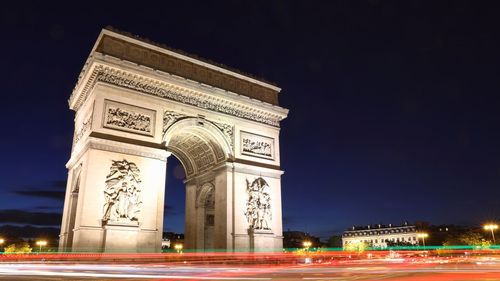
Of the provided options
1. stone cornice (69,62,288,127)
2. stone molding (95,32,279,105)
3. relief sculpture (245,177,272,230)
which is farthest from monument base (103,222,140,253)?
stone molding (95,32,279,105)

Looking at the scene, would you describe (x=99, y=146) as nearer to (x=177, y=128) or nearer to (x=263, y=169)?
(x=177, y=128)

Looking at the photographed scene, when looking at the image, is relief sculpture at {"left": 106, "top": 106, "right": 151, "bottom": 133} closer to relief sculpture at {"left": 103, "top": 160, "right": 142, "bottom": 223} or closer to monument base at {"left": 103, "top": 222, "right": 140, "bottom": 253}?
relief sculpture at {"left": 103, "top": 160, "right": 142, "bottom": 223}

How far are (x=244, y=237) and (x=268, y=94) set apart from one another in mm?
9577

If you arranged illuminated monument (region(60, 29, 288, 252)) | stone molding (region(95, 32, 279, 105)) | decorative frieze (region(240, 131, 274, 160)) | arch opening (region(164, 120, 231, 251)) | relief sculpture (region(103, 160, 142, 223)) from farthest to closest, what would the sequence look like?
decorative frieze (region(240, 131, 274, 160)), arch opening (region(164, 120, 231, 251)), stone molding (region(95, 32, 279, 105)), illuminated monument (region(60, 29, 288, 252)), relief sculpture (region(103, 160, 142, 223))

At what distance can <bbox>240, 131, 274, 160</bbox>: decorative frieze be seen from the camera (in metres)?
24.0

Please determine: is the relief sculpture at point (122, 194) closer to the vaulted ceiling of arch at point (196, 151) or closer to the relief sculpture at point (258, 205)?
the vaulted ceiling of arch at point (196, 151)

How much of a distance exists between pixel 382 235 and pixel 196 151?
105974 millimetres

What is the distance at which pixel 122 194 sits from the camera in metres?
18.6

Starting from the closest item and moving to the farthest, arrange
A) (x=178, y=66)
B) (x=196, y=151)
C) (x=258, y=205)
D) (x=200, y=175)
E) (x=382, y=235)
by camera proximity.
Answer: (x=178, y=66) → (x=258, y=205) → (x=196, y=151) → (x=200, y=175) → (x=382, y=235)

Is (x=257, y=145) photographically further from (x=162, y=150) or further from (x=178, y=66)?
(x=178, y=66)

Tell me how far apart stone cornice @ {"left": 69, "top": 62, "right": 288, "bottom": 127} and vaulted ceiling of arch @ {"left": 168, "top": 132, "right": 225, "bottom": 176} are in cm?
210

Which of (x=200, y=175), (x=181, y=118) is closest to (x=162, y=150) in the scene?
(x=181, y=118)

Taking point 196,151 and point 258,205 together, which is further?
point 196,151

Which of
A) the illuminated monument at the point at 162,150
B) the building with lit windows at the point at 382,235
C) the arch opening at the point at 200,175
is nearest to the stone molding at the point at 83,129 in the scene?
the illuminated monument at the point at 162,150
